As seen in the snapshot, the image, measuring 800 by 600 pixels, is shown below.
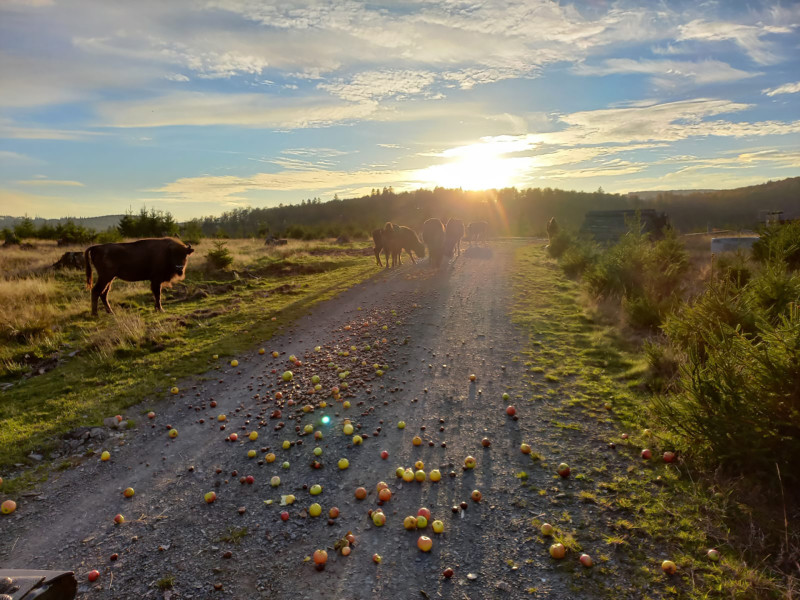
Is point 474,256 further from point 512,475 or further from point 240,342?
point 512,475

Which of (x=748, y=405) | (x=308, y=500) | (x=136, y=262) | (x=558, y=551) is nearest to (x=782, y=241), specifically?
(x=748, y=405)

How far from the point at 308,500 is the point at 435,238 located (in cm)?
1849

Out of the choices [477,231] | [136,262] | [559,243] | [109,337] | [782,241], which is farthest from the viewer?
[477,231]

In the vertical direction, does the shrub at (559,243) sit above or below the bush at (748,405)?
above

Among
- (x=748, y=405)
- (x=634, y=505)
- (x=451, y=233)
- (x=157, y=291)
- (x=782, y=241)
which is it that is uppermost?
(x=451, y=233)

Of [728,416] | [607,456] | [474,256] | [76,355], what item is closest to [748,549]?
[728,416]

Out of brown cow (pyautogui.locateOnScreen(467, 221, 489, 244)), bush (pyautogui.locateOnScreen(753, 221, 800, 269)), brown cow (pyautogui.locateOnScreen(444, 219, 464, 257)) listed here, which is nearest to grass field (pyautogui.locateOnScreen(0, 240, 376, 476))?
brown cow (pyautogui.locateOnScreen(444, 219, 464, 257))

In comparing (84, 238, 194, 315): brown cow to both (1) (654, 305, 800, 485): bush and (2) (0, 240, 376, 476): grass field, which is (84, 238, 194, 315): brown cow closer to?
(2) (0, 240, 376, 476): grass field

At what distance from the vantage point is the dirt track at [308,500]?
395 centimetres

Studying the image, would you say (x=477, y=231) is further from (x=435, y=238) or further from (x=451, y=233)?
(x=435, y=238)

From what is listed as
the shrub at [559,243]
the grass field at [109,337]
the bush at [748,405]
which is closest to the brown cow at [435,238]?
the grass field at [109,337]

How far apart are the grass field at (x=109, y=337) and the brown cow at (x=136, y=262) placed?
1.01 metres

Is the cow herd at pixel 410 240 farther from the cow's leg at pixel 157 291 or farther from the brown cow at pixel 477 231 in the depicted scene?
the brown cow at pixel 477 231

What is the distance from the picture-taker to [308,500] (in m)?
5.12
